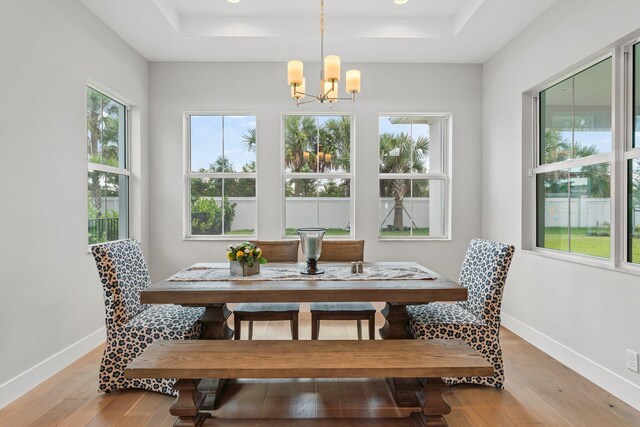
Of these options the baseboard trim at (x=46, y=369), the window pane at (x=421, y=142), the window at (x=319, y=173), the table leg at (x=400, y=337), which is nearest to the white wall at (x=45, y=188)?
the baseboard trim at (x=46, y=369)

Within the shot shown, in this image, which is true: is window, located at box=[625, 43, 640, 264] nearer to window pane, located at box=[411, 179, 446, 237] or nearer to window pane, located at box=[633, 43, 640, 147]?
window pane, located at box=[633, 43, 640, 147]

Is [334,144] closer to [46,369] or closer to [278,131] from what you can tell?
[278,131]

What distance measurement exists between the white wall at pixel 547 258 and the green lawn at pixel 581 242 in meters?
0.15

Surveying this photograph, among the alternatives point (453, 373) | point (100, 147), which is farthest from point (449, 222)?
point (100, 147)

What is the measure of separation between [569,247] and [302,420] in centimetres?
253

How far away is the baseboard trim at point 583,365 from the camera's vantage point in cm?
243

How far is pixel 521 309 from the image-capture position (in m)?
3.76

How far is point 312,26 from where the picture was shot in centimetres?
380

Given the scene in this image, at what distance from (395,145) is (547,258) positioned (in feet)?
6.67

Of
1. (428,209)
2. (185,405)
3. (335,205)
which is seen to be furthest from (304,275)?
(428,209)

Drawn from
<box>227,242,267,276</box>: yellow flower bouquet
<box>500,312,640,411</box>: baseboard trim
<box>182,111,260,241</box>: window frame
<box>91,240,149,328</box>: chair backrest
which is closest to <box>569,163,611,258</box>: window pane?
<box>500,312,640,411</box>: baseboard trim

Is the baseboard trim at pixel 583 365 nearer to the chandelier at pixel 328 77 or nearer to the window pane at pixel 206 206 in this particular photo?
the chandelier at pixel 328 77

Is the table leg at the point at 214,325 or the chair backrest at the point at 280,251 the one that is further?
the chair backrest at the point at 280,251

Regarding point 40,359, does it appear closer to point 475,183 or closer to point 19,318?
point 19,318
